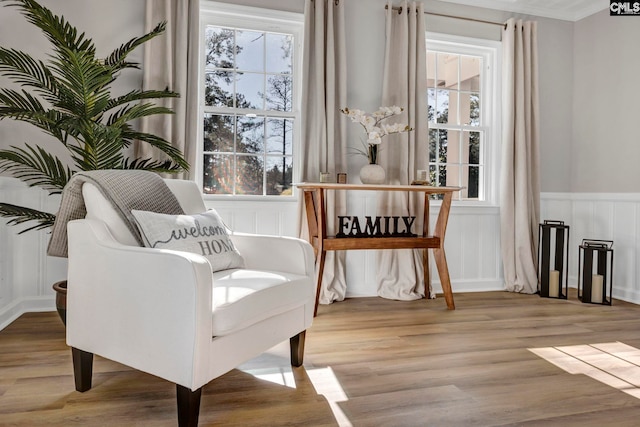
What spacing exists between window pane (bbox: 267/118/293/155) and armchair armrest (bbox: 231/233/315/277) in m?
1.46

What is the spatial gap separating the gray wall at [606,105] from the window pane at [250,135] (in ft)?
9.06

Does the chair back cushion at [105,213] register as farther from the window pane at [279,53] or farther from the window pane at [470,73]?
the window pane at [470,73]

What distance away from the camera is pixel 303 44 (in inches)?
136

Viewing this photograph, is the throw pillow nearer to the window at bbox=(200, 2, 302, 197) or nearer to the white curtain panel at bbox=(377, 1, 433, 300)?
the window at bbox=(200, 2, 302, 197)

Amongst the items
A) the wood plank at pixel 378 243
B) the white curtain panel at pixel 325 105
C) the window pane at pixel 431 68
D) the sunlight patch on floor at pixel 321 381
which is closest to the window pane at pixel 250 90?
the white curtain panel at pixel 325 105

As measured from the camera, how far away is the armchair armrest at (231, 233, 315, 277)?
2.08m

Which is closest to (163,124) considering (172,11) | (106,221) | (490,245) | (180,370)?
(172,11)

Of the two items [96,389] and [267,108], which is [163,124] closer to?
[267,108]

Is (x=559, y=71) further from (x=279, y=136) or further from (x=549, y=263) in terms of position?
(x=279, y=136)

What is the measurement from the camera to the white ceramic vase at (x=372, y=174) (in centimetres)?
333

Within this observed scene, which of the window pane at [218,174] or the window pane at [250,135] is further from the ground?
the window pane at [250,135]

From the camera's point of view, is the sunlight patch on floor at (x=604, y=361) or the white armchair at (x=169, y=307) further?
the sunlight patch on floor at (x=604, y=361)

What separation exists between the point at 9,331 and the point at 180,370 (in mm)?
1709

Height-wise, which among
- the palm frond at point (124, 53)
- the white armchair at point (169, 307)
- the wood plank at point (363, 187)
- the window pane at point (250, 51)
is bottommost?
the white armchair at point (169, 307)
